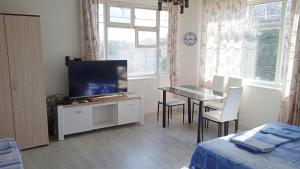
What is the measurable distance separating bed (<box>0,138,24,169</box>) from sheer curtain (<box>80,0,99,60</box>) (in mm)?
2129

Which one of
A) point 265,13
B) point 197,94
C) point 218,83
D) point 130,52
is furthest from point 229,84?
point 130,52

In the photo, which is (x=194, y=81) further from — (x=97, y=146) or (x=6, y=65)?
(x=6, y=65)

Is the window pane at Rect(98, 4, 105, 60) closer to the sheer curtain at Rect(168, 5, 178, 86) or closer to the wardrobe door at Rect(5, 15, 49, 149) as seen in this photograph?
the wardrobe door at Rect(5, 15, 49, 149)

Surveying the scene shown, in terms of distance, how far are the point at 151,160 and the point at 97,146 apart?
0.92 metres

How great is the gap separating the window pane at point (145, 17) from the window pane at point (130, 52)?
264 mm

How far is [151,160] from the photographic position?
311cm

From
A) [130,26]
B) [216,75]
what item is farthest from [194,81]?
[130,26]

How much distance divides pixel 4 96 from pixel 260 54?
4191mm

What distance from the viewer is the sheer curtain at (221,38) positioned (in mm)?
4367

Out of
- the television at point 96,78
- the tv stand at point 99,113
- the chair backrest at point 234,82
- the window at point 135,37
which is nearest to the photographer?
the tv stand at point 99,113

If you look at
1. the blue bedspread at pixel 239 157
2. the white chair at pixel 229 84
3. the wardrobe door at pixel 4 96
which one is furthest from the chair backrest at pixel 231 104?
the wardrobe door at pixel 4 96

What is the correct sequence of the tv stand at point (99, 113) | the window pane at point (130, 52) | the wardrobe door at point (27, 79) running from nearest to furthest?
the wardrobe door at point (27, 79), the tv stand at point (99, 113), the window pane at point (130, 52)

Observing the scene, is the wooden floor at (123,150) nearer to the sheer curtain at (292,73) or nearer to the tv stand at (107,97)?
the tv stand at (107,97)

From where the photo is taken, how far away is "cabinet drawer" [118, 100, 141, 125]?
425cm
